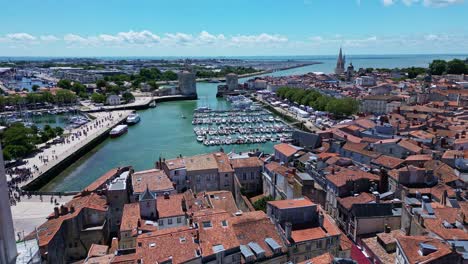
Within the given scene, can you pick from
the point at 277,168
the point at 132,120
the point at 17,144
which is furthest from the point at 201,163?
the point at 132,120

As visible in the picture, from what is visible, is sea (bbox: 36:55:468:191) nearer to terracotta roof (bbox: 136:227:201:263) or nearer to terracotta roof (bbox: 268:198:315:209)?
terracotta roof (bbox: 136:227:201:263)

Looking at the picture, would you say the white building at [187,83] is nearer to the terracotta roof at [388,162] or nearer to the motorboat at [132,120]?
the motorboat at [132,120]

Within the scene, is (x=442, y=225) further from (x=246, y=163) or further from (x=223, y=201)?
(x=246, y=163)

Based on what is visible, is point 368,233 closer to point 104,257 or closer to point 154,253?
point 154,253

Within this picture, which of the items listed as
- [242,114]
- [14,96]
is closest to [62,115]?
[14,96]

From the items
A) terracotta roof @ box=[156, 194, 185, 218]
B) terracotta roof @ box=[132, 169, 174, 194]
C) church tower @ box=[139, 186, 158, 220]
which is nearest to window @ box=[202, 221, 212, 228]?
terracotta roof @ box=[156, 194, 185, 218]

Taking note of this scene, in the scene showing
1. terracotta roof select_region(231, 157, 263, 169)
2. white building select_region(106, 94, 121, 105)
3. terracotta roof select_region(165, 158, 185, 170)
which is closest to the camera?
terracotta roof select_region(165, 158, 185, 170)
